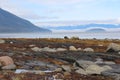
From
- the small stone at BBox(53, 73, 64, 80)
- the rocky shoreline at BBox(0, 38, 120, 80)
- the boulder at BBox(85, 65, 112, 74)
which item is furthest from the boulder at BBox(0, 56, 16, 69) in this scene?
the boulder at BBox(85, 65, 112, 74)

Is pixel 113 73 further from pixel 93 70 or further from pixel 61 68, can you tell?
pixel 61 68

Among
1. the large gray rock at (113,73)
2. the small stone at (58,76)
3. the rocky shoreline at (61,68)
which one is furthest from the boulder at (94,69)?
the small stone at (58,76)

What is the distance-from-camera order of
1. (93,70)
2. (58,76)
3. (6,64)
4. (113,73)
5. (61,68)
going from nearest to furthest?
(58,76) < (113,73) < (93,70) < (61,68) < (6,64)

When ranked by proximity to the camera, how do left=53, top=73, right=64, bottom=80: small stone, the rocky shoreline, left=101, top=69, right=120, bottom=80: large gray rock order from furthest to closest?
the rocky shoreline
left=101, top=69, right=120, bottom=80: large gray rock
left=53, top=73, right=64, bottom=80: small stone

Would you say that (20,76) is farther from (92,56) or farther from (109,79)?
(92,56)

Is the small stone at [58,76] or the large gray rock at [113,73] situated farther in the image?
the large gray rock at [113,73]

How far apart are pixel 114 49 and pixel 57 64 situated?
29.3 feet

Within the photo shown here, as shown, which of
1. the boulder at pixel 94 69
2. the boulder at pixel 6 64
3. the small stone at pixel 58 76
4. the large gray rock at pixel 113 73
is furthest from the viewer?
the boulder at pixel 6 64

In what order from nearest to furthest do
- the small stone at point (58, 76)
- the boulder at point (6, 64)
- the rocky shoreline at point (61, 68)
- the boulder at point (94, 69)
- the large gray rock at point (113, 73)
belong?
the small stone at point (58, 76), the large gray rock at point (113, 73), the rocky shoreline at point (61, 68), the boulder at point (94, 69), the boulder at point (6, 64)

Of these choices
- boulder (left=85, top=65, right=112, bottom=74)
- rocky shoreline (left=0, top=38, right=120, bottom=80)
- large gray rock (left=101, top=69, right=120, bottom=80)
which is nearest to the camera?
large gray rock (left=101, top=69, right=120, bottom=80)

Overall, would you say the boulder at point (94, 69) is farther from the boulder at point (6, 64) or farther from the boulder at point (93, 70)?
the boulder at point (6, 64)

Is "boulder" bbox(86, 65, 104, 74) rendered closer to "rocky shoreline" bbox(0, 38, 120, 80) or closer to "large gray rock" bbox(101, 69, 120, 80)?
"rocky shoreline" bbox(0, 38, 120, 80)

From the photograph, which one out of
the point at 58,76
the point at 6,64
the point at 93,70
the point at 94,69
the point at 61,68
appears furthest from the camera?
the point at 6,64

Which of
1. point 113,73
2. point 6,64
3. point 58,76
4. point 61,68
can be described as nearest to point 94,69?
point 113,73
